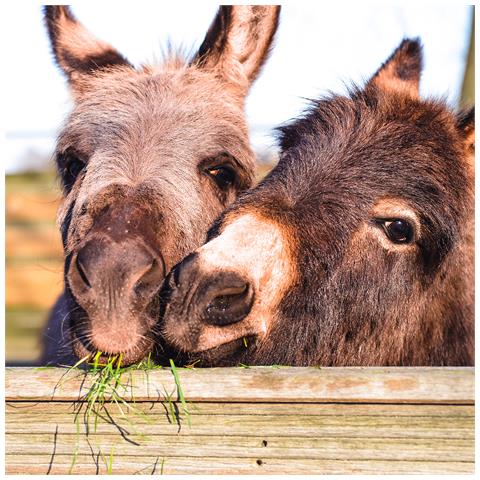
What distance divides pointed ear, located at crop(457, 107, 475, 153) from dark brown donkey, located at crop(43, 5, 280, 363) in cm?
119

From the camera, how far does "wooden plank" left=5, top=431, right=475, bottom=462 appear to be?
219cm

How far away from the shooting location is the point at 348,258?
2.90 m

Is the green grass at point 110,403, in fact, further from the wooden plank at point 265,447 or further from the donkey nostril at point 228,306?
the donkey nostril at point 228,306

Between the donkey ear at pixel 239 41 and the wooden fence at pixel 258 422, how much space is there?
2464mm

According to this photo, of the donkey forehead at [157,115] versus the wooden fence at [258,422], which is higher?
the donkey forehead at [157,115]

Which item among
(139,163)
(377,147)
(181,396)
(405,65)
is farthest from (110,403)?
(405,65)

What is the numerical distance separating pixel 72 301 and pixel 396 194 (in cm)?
154

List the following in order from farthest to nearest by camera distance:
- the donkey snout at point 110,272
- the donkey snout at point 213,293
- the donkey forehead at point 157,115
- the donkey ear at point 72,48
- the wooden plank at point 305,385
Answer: the donkey ear at point 72,48 < the donkey forehead at point 157,115 < the donkey snout at point 110,272 < the donkey snout at point 213,293 < the wooden plank at point 305,385

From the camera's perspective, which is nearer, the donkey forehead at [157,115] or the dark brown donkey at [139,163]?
the dark brown donkey at [139,163]

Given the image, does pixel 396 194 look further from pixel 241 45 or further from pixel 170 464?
pixel 241 45

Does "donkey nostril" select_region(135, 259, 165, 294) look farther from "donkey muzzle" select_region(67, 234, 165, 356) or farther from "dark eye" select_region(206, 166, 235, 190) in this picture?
"dark eye" select_region(206, 166, 235, 190)

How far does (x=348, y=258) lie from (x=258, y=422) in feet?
3.13

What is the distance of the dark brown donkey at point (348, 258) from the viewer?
2.63m

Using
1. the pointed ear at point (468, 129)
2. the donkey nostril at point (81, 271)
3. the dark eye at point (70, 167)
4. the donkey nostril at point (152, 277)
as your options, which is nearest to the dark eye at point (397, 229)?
the pointed ear at point (468, 129)
